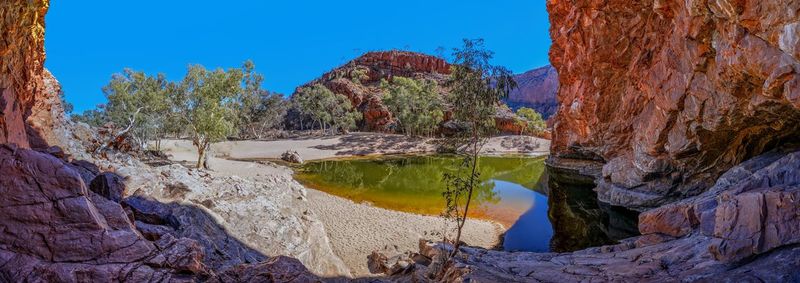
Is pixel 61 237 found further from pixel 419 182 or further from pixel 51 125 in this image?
pixel 419 182

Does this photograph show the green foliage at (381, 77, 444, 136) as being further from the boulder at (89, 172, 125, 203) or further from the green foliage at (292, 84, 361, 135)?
the boulder at (89, 172, 125, 203)

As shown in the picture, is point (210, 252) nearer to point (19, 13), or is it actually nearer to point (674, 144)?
point (19, 13)

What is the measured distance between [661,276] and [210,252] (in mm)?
Result: 12095

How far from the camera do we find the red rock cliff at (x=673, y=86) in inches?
515

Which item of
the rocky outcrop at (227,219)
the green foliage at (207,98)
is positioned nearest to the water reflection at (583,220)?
the rocky outcrop at (227,219)

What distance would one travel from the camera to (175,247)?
7.39 metres

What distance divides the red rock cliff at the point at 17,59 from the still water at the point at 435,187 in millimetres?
18390

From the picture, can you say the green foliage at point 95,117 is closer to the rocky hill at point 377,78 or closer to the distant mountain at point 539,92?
the rocky hill at point 377,78

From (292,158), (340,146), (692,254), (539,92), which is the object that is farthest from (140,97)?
(539,92)

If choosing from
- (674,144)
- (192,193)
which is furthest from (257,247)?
(674,144)

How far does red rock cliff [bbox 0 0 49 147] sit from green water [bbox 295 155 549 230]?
18.8 meters

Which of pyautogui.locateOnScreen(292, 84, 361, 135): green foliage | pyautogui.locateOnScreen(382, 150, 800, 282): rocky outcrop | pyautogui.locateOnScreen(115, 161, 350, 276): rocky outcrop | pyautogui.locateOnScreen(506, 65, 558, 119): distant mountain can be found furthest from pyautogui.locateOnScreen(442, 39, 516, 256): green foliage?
pyautogui.locateOnScreen(506, 65, 558, 119): distant mountain

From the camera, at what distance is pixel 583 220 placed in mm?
23391

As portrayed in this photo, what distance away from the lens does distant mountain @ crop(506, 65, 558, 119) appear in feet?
361
